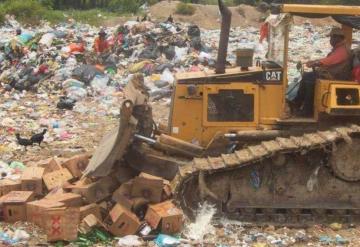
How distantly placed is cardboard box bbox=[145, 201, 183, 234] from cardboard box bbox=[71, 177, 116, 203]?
681mm

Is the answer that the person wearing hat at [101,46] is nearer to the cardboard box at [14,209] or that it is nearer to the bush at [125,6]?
the cardboard box at [14,209]

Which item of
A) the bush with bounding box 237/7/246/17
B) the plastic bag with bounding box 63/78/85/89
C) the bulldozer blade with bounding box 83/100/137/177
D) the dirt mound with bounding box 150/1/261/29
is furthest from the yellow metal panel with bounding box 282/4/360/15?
the bush with bounding box 237/7/246/17

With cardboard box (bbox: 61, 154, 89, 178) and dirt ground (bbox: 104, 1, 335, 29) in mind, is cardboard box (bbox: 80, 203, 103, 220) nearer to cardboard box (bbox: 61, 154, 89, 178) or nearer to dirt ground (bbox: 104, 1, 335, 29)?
cardboard box (bbox: 61, 154, 89, 178)

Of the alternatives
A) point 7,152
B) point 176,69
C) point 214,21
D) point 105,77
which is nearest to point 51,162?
point 7,152

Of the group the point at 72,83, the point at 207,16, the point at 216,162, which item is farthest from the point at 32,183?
the point at 207,16

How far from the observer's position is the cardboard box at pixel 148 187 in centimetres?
663

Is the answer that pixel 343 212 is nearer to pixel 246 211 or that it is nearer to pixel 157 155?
pixel 246 211

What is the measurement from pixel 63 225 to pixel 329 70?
10.6 feet

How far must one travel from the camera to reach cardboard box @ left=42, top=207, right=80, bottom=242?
238 inches

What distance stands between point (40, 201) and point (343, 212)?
3072 mm

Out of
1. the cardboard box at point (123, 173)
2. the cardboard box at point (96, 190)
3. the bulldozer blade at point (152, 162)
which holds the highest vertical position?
the bulldozer blade at point (152, 162)

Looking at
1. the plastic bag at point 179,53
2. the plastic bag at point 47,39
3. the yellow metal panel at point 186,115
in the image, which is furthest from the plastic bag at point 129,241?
the plastic bag at point 47,39

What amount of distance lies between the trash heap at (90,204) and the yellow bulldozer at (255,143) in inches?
8.9

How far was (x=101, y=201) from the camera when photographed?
681cm
